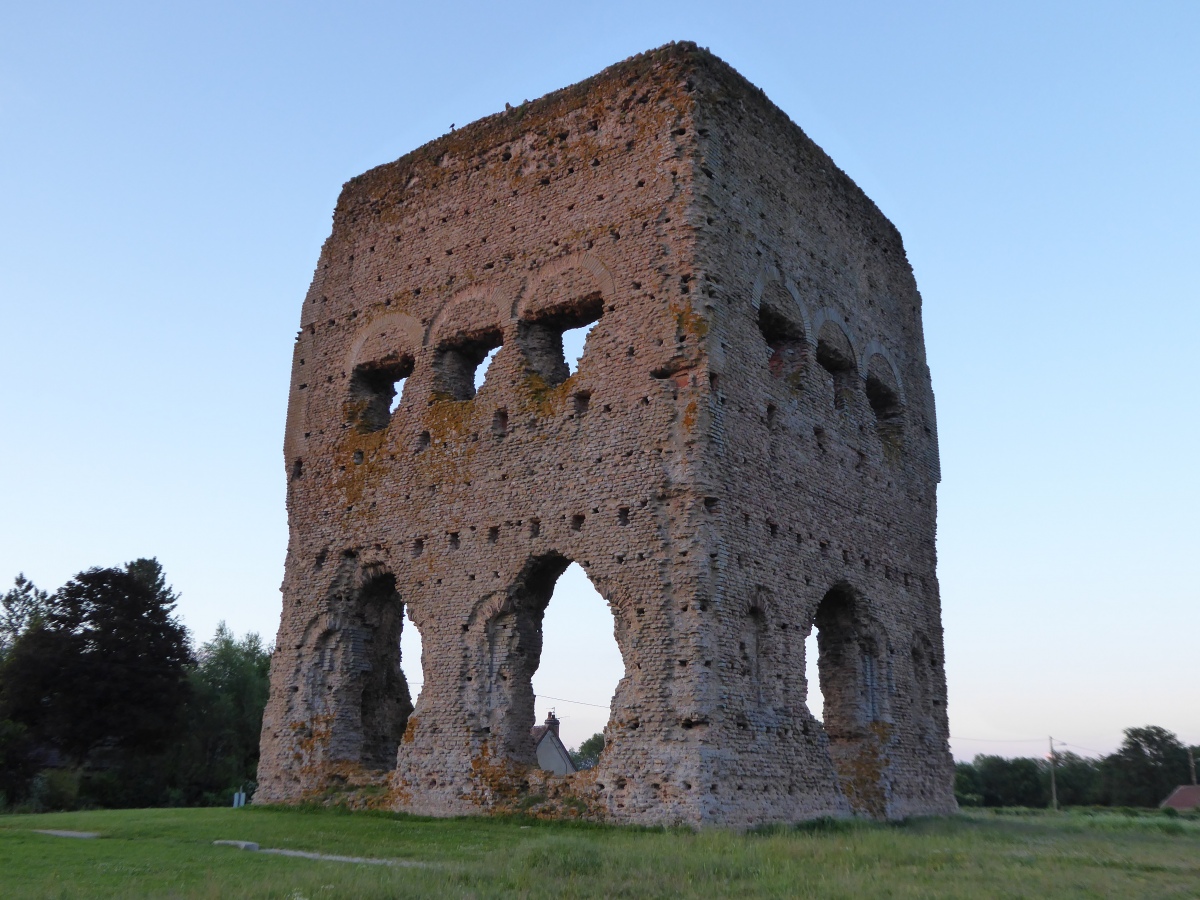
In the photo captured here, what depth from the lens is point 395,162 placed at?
15250 millimetres

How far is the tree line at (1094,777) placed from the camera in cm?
3441

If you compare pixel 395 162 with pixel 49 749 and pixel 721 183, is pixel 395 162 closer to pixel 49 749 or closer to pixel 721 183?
pixel 721 183

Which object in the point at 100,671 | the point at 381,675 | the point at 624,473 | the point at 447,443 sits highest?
the point at 447,443

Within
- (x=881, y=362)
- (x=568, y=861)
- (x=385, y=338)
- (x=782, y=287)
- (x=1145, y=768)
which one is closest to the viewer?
A: (x=568, y=861)

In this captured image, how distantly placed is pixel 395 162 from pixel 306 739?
321 inches

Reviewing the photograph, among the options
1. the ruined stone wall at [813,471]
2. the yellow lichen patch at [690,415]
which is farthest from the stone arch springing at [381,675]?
the ruined stone wall at [813,471]

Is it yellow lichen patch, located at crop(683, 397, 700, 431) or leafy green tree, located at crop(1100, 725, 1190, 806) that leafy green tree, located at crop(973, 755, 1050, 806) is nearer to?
leafy green tree, located at crop(1100, 725, 1190, 806)

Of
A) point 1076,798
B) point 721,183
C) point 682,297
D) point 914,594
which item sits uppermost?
point 721,183

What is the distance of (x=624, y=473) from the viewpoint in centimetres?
1105

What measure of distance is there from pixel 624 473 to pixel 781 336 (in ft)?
10.5

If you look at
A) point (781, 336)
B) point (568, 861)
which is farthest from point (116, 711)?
point (568, 861)

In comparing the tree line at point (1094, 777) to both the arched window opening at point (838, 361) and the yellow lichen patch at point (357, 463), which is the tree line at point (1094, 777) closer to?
the arched window opening at point (838, 361)

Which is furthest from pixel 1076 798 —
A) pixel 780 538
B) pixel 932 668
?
pixel 780 538

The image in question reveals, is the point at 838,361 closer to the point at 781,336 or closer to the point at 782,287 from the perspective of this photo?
the point at 781,336
